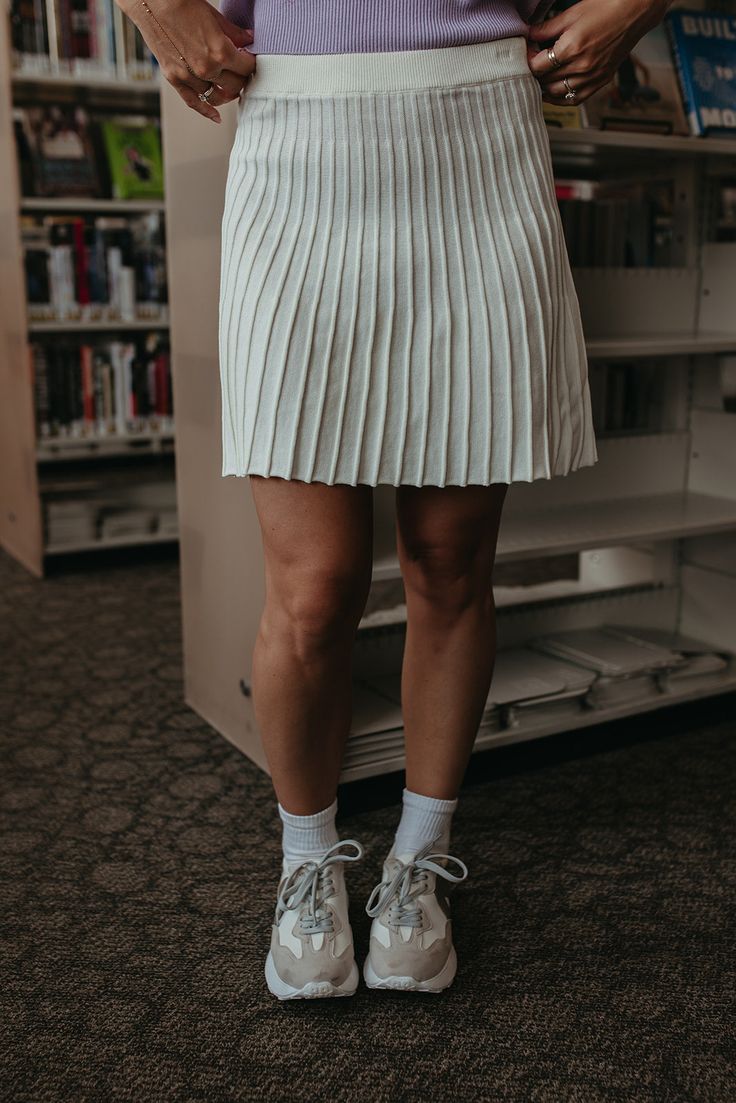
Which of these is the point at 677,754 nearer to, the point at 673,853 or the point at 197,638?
the point at 673,853

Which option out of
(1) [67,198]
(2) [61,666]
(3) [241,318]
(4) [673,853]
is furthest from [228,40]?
(1) [67,198]

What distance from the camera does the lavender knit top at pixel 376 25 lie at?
3.16 ft

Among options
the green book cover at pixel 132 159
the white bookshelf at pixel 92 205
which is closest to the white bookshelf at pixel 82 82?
the green book cover at pixel 132 159

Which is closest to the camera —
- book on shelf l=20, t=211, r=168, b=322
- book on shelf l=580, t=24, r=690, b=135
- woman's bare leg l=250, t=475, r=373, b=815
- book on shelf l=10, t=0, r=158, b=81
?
woman's bare leg l=250, t=475, r=373, b=815

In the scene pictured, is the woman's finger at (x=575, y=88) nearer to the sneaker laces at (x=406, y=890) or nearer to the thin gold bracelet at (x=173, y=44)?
the thin gold bracelet at (x=173, y=44)

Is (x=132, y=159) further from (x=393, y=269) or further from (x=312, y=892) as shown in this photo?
(x=312, y=892)

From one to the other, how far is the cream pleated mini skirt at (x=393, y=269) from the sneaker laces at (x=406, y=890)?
45 cm

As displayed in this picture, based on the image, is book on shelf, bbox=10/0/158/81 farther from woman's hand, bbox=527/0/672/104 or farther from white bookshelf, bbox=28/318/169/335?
woman's hand, bbox=527/0/672/104

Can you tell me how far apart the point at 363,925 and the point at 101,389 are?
2.34 metres

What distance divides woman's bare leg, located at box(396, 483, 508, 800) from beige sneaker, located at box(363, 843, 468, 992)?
0.09 m

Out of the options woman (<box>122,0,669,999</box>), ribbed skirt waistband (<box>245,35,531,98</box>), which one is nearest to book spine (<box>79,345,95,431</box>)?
woman (<box>122,0,669,999</box>)

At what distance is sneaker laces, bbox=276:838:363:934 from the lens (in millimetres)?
1146

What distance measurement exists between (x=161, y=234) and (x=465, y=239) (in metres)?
2.47

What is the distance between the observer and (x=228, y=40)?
3.24 feet
